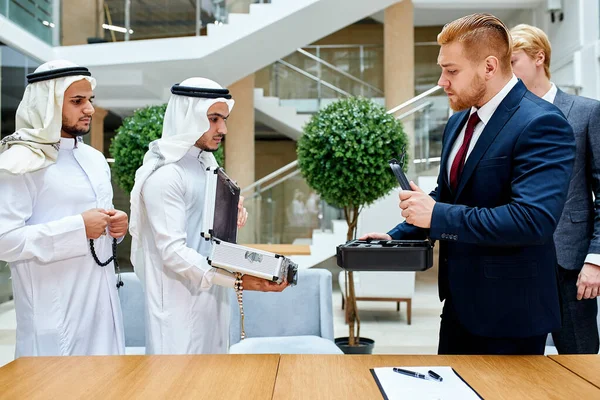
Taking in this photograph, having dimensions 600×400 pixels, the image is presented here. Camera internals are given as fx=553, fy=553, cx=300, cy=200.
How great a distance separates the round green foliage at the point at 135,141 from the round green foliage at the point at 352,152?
100 centimetres

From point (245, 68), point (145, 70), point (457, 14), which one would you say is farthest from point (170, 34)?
point (457, 14)

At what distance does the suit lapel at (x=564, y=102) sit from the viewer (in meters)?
2.25

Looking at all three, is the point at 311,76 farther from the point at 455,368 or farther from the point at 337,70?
the point at 455,368

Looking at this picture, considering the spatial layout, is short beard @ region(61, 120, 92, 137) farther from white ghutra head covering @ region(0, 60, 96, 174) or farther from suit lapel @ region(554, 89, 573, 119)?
suit lapel @ region(554, 89, 573, 119)

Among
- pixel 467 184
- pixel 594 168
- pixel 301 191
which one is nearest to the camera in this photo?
pixel 467 184

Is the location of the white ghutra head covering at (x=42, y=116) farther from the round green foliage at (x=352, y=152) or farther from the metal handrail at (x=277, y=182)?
the metal handrail at (x=277, y=182)

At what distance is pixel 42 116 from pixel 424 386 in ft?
5.85

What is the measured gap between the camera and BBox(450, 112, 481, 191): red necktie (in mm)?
1823

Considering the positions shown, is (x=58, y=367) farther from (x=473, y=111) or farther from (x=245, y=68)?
(x=245, y=68)

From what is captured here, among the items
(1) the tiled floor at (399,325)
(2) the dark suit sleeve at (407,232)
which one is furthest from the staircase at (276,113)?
(2) the dark suit sleeve at (407,232)

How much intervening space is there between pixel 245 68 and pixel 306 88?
204 cm

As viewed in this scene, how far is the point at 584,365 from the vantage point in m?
1.54

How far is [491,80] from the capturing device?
1.76 meters

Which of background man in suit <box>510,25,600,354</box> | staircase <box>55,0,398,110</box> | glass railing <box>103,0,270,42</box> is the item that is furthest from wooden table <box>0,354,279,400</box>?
glass railing <box>103,0,270,42</box>
